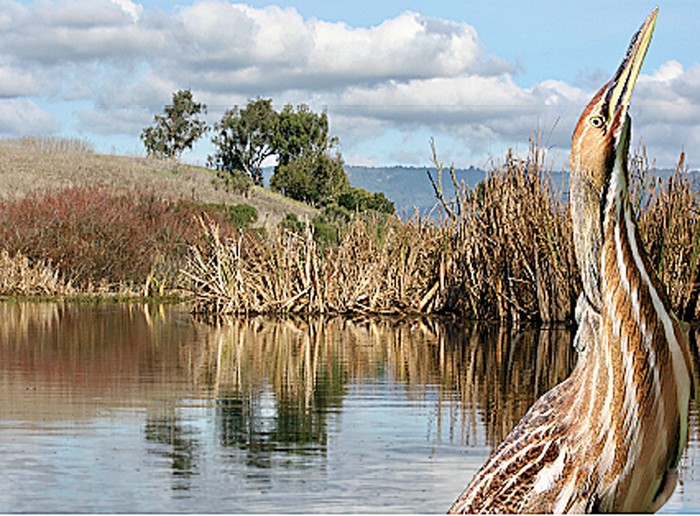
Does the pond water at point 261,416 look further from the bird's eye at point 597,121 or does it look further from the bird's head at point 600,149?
the bird's eye at point 597,121

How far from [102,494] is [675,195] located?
11.6 meters

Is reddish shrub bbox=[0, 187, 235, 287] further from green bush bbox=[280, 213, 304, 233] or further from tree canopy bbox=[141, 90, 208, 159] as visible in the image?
tree canopy bbox=[141, 90, 208, 159]

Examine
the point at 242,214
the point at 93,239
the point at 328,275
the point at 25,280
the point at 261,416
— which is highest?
the point at 242,214

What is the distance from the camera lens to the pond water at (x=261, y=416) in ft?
20.9

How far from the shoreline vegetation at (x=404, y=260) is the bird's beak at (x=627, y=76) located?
11.9 metres

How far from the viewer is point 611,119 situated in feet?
7.86

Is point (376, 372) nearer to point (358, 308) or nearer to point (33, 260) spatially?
point (358, 308)

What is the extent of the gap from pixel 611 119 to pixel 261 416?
710cm

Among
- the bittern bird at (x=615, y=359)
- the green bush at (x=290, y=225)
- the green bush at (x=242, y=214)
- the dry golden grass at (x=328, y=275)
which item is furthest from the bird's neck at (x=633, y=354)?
the green bush at (x=242, y=214)

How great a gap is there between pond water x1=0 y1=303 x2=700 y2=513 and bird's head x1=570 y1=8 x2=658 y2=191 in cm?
379

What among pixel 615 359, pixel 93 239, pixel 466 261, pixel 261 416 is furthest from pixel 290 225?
pixel 615 359

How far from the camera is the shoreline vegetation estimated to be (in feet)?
53.5

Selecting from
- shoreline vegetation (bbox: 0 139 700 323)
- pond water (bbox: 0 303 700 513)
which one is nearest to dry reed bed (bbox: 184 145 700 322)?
shoreline vegetation (bbox: 0 139 700 323)

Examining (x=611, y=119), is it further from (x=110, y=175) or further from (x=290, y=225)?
(x=110, y=175)
